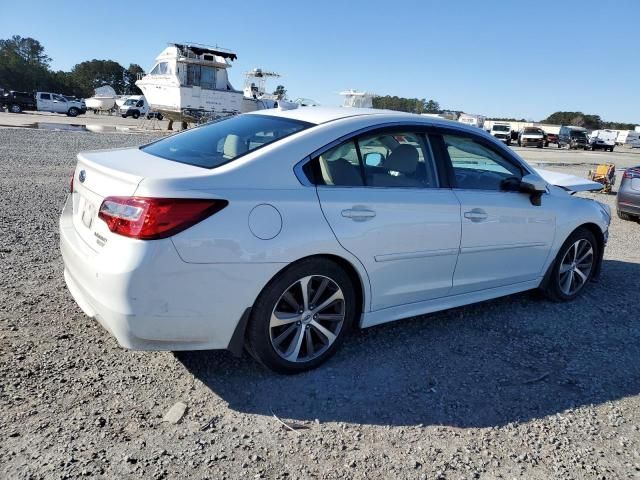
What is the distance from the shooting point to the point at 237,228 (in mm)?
2801

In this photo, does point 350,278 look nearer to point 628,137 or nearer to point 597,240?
point 597,240

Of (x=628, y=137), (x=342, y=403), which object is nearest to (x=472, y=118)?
(x=628, y=137)

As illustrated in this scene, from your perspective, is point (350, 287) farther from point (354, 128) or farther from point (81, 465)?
point (81, 465)

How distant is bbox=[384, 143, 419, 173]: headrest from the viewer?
366 centimetres

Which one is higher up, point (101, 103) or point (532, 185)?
point (532, 185)

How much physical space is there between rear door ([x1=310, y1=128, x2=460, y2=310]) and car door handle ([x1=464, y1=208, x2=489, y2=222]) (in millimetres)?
120

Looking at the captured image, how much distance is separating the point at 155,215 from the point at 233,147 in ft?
2.77

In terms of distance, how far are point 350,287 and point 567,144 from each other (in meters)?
55.2

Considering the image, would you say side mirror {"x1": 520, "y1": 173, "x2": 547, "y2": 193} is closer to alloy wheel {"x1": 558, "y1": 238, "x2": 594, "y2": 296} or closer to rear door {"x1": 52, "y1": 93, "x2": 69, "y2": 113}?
alloy wheel {"x1": 558, "y1": 238, "x2": 594, "y2": 296}

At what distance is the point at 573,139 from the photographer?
50.1 metres

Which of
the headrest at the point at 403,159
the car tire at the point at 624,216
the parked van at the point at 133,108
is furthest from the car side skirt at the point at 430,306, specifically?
the parked van at the point at 133,108

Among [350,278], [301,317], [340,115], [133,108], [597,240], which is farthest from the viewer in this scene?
[133,108]

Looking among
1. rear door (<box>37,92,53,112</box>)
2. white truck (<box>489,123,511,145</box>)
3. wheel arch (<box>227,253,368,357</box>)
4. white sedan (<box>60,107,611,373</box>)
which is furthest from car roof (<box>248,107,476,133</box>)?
rear door (<box>37,92,53,112</box>)

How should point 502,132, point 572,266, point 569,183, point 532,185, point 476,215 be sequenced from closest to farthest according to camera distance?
point 476,215, point 532,185, point 572,266, point 569,183, point 502,132
